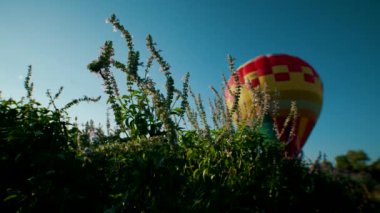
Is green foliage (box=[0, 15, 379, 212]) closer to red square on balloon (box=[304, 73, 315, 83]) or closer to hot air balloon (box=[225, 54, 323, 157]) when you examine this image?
hot air balloon (box=[225, 54, 323, 157])

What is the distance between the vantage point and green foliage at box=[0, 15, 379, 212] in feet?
6.66

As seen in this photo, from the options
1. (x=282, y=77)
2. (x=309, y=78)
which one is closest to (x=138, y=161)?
(x=282, y=77)

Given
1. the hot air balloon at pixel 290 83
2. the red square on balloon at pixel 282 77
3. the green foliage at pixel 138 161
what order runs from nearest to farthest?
the green foliage at pixel 138 161
the hot air balloon at pixel 290 83
the red square on balloon at pixel 282 77

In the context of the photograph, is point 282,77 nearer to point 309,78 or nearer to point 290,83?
point 290,83

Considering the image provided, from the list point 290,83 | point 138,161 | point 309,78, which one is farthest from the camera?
point 309,78

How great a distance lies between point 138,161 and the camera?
2.01m

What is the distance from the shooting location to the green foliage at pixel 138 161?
2.03 metres

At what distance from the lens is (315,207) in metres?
4.75

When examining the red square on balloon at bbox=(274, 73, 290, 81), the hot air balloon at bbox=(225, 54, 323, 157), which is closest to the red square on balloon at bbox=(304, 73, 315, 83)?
the hot air balloon at bbox=(225, 54, 323, 157)

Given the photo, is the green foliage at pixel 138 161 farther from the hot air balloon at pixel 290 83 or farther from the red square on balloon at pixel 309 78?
the red square on balloon at pixel 309 78

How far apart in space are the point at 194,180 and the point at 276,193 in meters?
1.54

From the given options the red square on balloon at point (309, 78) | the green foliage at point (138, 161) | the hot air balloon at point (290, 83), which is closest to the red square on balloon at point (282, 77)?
the hot air balloon at point (290, 83)

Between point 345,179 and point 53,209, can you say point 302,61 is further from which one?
point 53,209

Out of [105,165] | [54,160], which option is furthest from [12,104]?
[105,165]
